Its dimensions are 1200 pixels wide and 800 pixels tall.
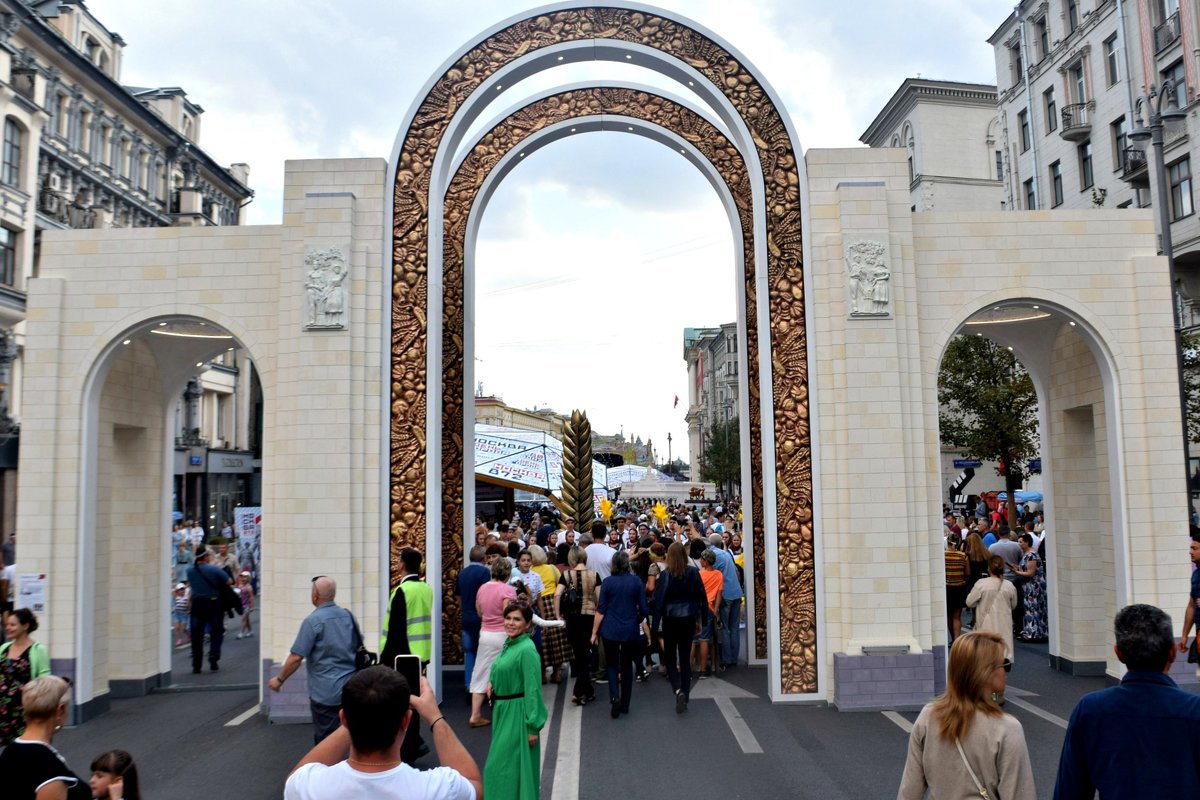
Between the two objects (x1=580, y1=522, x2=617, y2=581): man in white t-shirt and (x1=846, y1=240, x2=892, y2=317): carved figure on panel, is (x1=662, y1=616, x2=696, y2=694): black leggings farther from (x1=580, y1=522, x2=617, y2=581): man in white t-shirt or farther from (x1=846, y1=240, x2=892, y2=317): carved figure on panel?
(x1=846, y1=240, x2=892, y2=317): carved figure on panel

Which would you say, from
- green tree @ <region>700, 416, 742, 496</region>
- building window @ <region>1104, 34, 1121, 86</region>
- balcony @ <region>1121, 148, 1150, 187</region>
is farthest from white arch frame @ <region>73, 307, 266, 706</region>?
green tree @ <region>700, 416, 742, 496</region>

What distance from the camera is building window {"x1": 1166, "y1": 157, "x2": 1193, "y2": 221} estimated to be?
23.8 m

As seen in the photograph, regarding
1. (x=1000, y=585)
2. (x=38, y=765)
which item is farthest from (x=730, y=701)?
(x=38, y=765)

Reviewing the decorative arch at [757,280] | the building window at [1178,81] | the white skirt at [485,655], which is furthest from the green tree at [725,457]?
the white skirt at [485,655]

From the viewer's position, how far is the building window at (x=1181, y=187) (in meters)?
23.8

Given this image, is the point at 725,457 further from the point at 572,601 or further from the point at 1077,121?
the point at 572,601

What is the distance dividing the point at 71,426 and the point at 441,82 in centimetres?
570

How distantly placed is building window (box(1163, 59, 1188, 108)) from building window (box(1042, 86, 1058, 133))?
6.05m

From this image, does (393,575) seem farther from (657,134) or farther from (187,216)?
(187,216)

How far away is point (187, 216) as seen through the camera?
116 feet

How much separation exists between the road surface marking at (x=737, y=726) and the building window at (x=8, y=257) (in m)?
22.0

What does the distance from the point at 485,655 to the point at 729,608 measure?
4.15 meters

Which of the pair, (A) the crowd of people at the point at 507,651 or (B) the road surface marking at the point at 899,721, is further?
(B) the road surface marking at the point at 899,721

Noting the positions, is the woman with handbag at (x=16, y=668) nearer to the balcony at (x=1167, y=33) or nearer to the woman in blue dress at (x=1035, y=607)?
the woman in blue dress at (x=1035, y=607)
